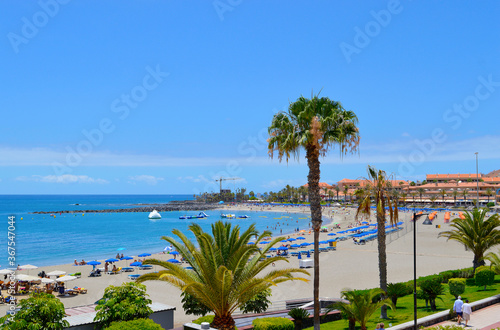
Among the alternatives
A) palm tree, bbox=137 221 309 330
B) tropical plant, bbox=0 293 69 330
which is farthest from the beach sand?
tropical plant, bbox=0 293 69 330

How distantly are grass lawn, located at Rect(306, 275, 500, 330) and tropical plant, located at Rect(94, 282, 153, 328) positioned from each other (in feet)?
23.0

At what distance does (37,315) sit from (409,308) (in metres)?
15.0

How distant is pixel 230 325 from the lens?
13.0 metres

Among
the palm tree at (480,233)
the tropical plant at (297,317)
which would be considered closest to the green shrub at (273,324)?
the tropical plant at (297,317)

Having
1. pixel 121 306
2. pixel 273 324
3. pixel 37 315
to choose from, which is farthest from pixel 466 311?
pixel 37 315

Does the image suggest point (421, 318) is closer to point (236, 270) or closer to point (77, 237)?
point (236, 270)

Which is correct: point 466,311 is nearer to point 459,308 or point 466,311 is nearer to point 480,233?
point 459,308

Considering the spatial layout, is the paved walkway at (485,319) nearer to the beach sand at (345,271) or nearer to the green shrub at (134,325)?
the green shrub at (134,325)

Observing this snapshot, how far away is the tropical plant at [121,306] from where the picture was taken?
11.1 m

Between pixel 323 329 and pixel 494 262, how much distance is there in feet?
32.9

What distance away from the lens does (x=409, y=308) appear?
18.3m

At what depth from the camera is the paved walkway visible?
13.9 metres

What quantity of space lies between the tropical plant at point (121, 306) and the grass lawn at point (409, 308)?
23.0 ft

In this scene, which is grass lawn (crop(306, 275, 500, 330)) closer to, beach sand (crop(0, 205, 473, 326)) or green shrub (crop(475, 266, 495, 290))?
green shrub (crop(475, 266, 495, 290))
